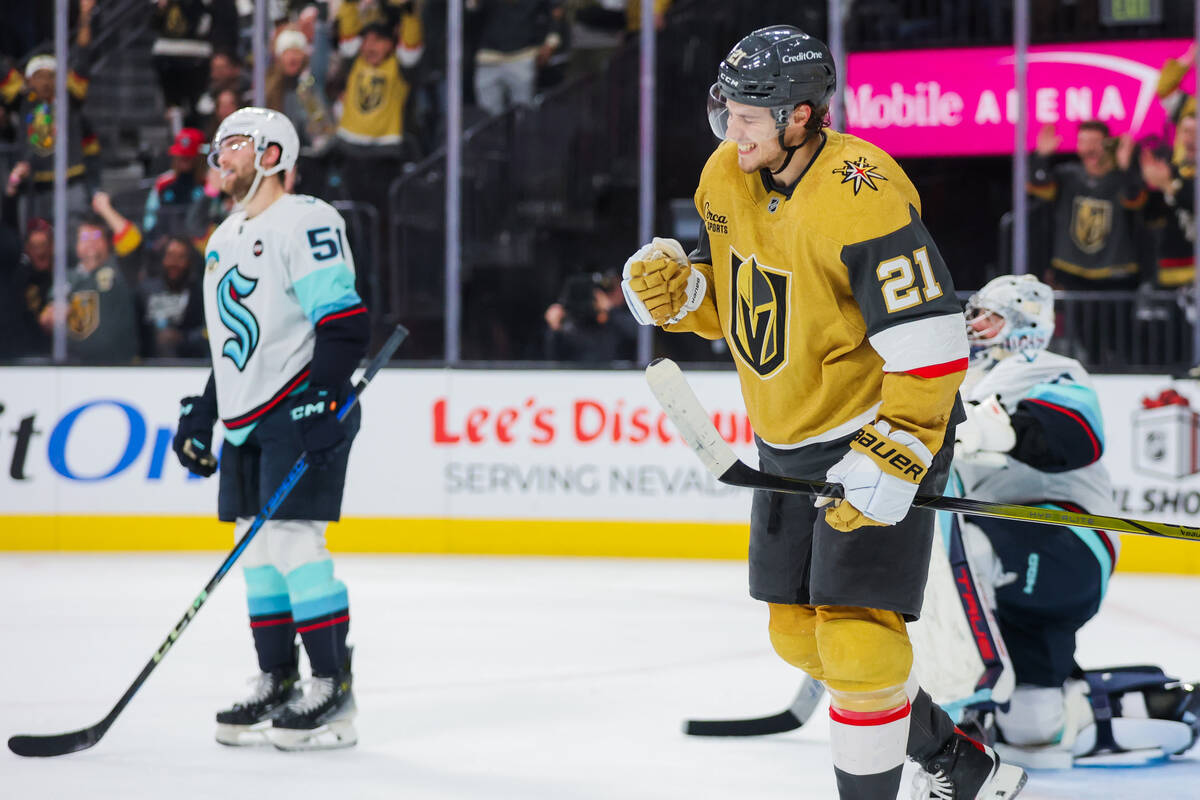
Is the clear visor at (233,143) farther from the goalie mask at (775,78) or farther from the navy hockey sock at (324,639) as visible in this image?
the goalie mask at (775,78)

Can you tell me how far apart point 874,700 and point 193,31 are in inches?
223

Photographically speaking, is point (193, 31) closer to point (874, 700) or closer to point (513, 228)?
point (513, 228)

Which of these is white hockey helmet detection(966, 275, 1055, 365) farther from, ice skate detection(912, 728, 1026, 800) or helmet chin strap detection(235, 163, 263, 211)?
helmet chin strap detection(235, 163, 263, 211)

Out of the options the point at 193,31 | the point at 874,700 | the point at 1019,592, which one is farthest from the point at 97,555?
the point at 874,700

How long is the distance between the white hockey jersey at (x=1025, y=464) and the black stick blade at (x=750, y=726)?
569 mm

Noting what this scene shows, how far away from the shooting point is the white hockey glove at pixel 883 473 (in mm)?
1771

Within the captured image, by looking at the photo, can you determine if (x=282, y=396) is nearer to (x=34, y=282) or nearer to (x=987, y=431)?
(x=987, y=431)

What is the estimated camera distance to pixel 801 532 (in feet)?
6.56

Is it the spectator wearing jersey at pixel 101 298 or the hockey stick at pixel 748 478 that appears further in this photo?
the spectator wearing jersey at pixel 101 298

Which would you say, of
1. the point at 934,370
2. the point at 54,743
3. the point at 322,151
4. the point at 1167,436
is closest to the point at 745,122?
the point at 934,370

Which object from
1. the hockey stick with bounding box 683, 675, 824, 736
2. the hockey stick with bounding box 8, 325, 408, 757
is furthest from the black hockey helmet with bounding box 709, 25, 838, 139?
the hockey stick with bounding box 683, 675, 824, 736

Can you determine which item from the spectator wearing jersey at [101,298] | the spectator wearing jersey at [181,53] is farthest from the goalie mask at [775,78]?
the spectator wearing jersey at [181,53]

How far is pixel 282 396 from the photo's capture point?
2.78m

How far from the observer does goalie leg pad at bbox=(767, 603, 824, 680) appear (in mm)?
2061
